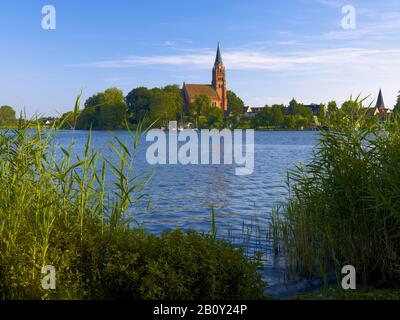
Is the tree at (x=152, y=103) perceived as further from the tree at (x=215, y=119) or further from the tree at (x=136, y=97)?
the tree at (x=215, y=119)

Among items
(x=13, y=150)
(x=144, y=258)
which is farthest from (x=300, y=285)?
(x=13, y=150)

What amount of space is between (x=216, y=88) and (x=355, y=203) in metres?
174

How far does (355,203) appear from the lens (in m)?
7.48

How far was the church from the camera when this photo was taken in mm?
171125

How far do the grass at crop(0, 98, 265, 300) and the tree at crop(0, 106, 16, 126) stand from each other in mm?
1540

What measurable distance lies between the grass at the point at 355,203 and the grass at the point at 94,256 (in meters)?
2.55

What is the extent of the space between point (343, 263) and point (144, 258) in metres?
3.79

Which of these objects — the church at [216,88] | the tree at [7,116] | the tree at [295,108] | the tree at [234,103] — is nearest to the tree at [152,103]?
the tree at [295,108]

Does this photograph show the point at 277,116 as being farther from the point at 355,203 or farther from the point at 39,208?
the point at 39,208

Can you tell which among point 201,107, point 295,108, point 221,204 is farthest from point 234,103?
Answer: point 221,204

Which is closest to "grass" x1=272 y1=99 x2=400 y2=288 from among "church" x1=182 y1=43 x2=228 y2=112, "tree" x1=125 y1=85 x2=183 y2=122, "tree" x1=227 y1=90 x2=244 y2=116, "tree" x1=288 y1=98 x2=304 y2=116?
"tree" x1=125 y1=85 x2=183 y2=122

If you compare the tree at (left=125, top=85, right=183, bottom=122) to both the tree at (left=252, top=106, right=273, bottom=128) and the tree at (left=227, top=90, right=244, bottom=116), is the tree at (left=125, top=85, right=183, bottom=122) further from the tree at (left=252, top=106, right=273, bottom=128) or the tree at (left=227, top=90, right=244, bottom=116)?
the tree at (left=227, top=90, right=244, bottom=116)

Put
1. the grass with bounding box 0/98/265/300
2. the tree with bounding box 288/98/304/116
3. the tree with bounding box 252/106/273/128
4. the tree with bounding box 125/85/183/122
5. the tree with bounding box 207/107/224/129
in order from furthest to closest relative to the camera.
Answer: the tree with bounding box 288/98/304/116 < the tree with bounding box 252/106/273/128 < the tree with bounding box 207/107/224/129 < the tree with bounding box 125/85/183/122 < the grass with bounding box 0/98/265/300
